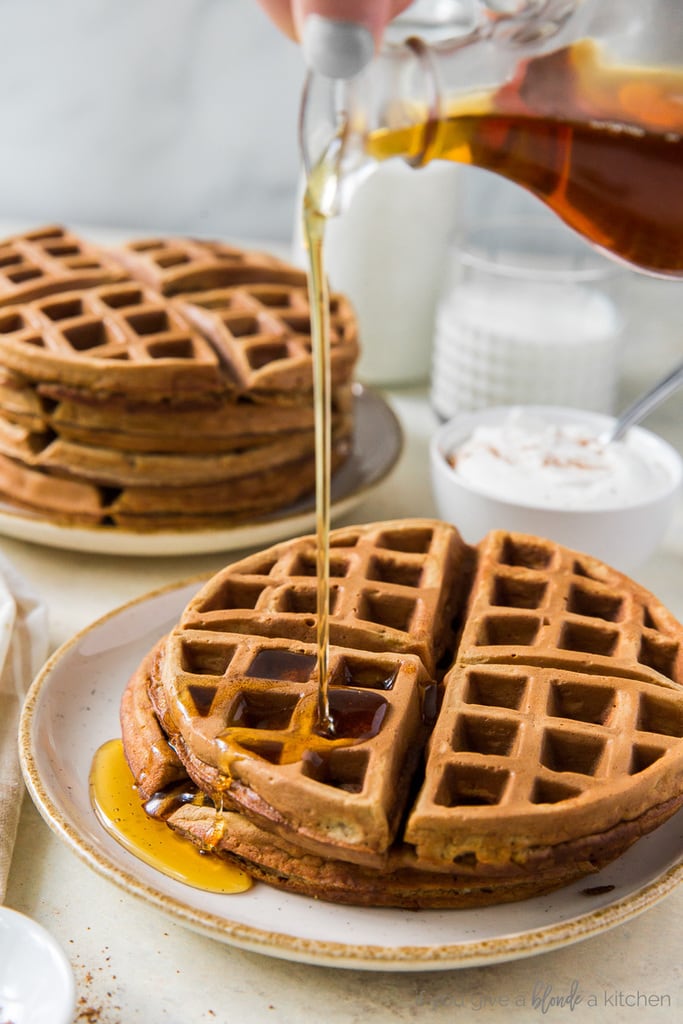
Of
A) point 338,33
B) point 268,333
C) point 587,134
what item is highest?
point 338,33

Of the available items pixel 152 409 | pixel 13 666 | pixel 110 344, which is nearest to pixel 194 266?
pixel 110 344

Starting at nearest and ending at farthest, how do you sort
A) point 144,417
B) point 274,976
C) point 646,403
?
point 274,976 → point 144,417 → point 646,403

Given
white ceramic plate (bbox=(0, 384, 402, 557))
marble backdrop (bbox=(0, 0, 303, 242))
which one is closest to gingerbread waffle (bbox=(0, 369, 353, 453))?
white ceramic plate (bbox=(0, 384, 402, 557))

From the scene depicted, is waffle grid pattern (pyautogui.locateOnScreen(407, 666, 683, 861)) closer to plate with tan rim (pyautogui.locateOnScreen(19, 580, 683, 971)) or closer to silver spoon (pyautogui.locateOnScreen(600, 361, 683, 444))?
plate with tan rim (pyautogui.locateOnScreen(19, 580, 683, 971))

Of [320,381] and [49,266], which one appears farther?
[49,266]

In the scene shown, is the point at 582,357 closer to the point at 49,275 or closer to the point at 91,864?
the point at 49,275

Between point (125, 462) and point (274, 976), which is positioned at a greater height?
point (125, 462)

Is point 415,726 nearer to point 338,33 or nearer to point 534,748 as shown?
point 534,748
